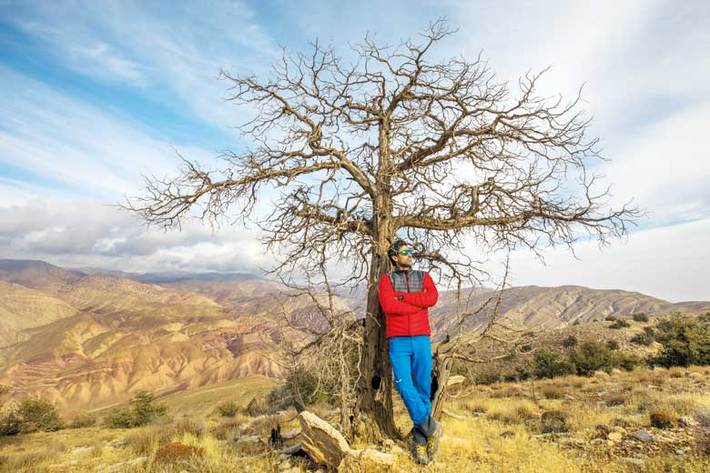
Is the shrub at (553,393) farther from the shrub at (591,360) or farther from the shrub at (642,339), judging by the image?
the shrub at (642,339)

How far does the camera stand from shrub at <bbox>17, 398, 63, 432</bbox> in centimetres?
2184

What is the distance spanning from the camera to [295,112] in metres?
7.02

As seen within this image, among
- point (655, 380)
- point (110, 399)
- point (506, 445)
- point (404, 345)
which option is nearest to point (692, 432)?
point (506, 445)

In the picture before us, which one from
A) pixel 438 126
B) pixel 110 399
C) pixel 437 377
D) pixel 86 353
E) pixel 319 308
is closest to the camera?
pixel 319 308

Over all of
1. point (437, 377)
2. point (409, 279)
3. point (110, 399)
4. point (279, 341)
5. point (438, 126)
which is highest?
point (438, 126)

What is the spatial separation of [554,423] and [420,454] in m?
5.35

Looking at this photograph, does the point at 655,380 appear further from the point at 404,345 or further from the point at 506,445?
the point at 404,345

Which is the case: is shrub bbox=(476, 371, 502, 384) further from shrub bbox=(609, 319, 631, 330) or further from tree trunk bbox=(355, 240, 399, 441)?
tree trunk bbox=(355, 240, 399, 441)

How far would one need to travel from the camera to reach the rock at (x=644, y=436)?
6719 millimetres

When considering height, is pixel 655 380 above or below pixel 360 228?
below

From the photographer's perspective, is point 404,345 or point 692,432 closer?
point 404,345

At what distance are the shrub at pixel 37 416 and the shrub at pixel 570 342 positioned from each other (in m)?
36.2

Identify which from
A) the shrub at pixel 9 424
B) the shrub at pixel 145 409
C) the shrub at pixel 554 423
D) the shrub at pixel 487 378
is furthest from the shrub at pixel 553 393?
the shrub at pixel 9 424

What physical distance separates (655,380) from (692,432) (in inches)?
424
